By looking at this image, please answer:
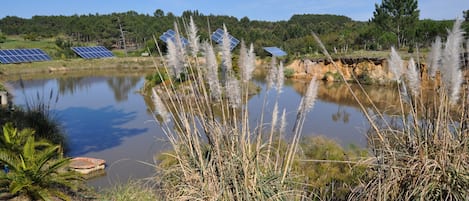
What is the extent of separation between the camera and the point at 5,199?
4812mm

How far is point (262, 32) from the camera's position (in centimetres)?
4125

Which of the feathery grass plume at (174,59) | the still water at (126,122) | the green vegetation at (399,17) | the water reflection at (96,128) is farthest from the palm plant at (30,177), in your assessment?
the green vegetation at (399,17)

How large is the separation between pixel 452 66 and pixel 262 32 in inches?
1553

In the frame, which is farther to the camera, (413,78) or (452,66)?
(413,78)

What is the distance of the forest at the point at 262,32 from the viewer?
78.5ft

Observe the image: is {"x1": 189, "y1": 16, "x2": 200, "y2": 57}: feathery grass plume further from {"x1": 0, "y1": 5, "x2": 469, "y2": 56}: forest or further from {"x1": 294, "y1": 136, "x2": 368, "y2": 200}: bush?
{"x1": 0, "y1": 5, "x2": 469, "y2": 56}: forest

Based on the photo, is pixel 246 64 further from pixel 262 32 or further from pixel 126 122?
pixel 262 32

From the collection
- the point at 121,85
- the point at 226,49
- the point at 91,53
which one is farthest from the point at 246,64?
the point at 91,53

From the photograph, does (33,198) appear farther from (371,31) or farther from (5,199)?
(371,31)

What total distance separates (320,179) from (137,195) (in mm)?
2327

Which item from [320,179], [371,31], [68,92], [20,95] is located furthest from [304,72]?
[320,179]

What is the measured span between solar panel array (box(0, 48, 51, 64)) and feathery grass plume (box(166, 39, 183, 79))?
22.0 m

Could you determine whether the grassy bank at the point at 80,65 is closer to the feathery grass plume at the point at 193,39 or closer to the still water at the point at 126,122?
the still water at the point at 126,122

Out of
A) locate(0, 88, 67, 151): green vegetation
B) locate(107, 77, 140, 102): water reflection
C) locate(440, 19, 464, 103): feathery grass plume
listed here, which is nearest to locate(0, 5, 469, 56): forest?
locate(107, 77, 140, 102): water reflection
